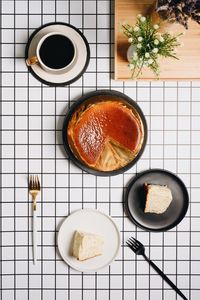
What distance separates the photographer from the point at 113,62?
4.59 feet

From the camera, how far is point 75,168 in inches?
56.0

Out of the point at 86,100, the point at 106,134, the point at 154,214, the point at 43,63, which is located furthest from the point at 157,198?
the point at 43,63

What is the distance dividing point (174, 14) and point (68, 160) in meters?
0.60

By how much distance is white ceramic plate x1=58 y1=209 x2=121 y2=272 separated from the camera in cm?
142

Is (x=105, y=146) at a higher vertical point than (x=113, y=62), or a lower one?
lower

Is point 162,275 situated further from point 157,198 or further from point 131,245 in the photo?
point 157,198

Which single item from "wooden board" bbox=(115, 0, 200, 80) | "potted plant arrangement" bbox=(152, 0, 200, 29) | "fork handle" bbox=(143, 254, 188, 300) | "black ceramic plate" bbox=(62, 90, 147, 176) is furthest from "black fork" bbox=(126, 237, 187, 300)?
"potted plant arrangement" bbox=(152, 0, 200, 29)

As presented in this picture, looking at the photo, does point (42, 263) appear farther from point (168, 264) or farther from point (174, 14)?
point (174, 14)

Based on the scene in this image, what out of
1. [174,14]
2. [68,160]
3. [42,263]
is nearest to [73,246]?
[42,263]

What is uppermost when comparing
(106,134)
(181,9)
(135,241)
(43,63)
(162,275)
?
(181,9)

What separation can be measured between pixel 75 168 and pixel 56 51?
0.41m

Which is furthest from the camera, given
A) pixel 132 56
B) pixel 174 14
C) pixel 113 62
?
pixel 113 62

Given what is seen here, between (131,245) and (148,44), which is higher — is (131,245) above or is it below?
below

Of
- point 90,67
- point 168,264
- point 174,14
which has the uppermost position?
point 174,14
